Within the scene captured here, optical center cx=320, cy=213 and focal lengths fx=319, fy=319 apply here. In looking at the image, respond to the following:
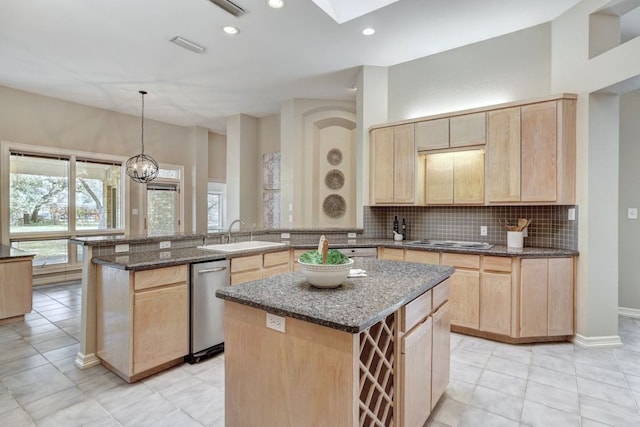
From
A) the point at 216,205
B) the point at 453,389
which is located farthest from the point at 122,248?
the point at 216,205

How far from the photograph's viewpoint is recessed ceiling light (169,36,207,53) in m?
3.52

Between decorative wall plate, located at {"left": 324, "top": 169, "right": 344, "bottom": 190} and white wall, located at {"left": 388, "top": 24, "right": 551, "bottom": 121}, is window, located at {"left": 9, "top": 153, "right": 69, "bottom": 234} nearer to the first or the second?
decorative wall plate, located at {"left": 324, "top": 169, "right": 344, "bottom": 190}

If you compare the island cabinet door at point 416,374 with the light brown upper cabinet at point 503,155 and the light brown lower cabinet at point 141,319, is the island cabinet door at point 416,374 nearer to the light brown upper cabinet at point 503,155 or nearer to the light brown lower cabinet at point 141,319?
the light brown lower cabinet at point 141,319

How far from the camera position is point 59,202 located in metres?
5.54

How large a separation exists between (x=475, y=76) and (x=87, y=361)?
4.78 metres

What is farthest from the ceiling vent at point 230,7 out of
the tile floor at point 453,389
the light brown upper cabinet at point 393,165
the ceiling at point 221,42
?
the tile floor at point 453,389

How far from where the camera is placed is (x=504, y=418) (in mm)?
1976

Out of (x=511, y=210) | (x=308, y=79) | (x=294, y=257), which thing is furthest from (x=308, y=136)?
(x=511, y=210)

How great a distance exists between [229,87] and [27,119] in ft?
10.9

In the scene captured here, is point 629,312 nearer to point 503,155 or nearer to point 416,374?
point 503,155

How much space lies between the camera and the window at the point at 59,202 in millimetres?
5121

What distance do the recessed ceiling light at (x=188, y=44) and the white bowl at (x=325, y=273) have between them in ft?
10.6

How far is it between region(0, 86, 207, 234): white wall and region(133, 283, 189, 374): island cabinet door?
165 inches

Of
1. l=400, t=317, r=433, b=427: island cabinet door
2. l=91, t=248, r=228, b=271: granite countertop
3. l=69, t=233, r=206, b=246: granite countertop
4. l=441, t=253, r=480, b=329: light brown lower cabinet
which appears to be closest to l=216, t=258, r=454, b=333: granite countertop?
l=400, t=317, r=433, b=427: island cabinet door
